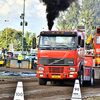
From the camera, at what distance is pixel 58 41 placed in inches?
605

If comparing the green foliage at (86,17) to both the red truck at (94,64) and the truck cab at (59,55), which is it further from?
the truck cab at (59,55)

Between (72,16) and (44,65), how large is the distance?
93.1 m

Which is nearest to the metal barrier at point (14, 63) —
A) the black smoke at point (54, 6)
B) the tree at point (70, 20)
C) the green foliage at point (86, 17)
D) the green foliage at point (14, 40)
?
the black smoke at point (54, 6)

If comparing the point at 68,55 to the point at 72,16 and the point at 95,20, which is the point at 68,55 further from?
the point at 72,16

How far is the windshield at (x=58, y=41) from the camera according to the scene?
15297 millimetres

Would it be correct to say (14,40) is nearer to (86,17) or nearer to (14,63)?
(86,17)

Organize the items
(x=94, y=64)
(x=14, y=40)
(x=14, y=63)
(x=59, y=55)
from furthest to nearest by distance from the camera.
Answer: (x=14, y=40) → (x=14, y=63) → (x=94, y=64) → (x=59, y=55)

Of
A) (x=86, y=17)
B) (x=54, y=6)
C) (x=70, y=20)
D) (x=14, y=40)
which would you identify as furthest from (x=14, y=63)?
(x=14, y=40)

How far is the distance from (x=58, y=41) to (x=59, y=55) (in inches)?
27.6

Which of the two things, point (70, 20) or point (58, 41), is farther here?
point (70, 20)

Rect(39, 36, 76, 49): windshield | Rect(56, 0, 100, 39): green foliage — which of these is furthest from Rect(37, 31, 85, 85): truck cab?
Rect(56, 0, 100, 39): green foliage

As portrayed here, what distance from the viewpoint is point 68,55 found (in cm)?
1519

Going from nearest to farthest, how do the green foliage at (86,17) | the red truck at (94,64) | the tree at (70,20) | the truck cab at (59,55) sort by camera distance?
the truck cab at (59,55) < the red truck at (94,64) < the green foliage at (86,17) < the tree at (70,20)

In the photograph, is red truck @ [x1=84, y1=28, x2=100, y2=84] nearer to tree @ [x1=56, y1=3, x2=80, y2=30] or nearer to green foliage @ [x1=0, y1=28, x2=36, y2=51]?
tree @ [x1=56, y1=3, x2=80, y2=30]
